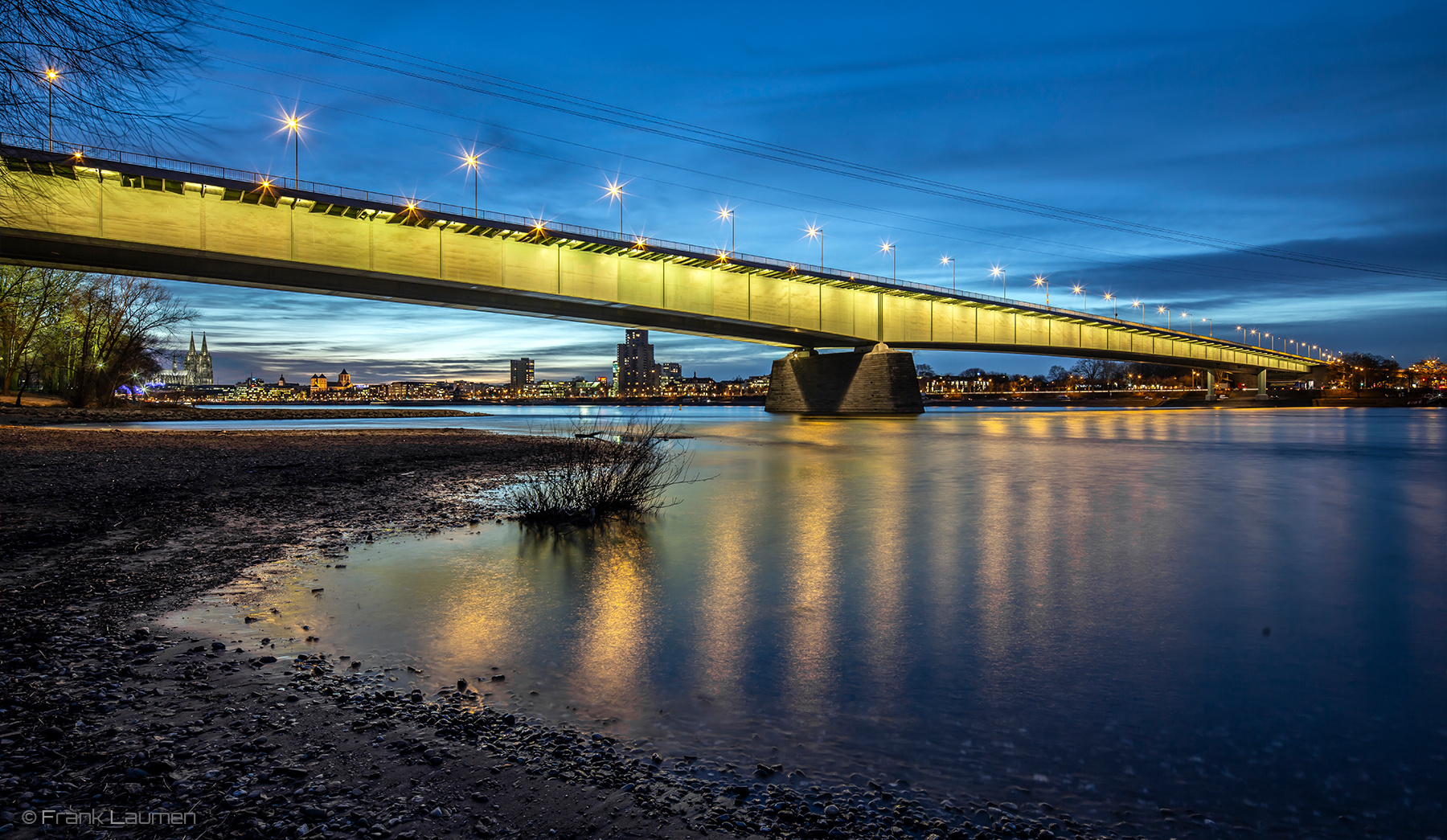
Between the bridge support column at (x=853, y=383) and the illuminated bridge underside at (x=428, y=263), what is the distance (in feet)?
6.95

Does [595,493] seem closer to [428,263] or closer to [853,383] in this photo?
[428,263]

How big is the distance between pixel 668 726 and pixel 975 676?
2.33 metres

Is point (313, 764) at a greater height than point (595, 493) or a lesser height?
lesser

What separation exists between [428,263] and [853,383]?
43201 mm

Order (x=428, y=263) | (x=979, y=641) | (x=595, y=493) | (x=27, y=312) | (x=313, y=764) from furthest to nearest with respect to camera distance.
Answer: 1. (x=27, y=312)
2. (x=428, y=263)
3. (x=595, y=493)
4. (x=979, y=641)
5. (x=313, y=764)

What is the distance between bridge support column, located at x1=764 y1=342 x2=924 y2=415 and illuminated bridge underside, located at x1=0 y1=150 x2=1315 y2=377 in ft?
6.95

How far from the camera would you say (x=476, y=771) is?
360 cm

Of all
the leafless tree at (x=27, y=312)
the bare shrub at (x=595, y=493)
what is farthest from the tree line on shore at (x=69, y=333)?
the bare shrub at (x=595, y=493)

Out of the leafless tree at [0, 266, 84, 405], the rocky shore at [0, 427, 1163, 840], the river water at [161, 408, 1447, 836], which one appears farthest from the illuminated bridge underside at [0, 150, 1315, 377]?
the river water at [161, 408, 1447, 836]

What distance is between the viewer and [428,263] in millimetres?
41438

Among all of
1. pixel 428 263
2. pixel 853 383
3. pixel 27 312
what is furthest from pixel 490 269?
pixel 853 383

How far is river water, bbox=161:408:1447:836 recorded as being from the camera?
150 inches

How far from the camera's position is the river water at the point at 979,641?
150 inches

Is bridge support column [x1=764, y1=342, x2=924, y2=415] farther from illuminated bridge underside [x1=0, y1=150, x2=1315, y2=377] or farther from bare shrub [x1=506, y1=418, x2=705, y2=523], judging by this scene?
bare shrub [x1=506, y1=418, x2=705, y2=523]
